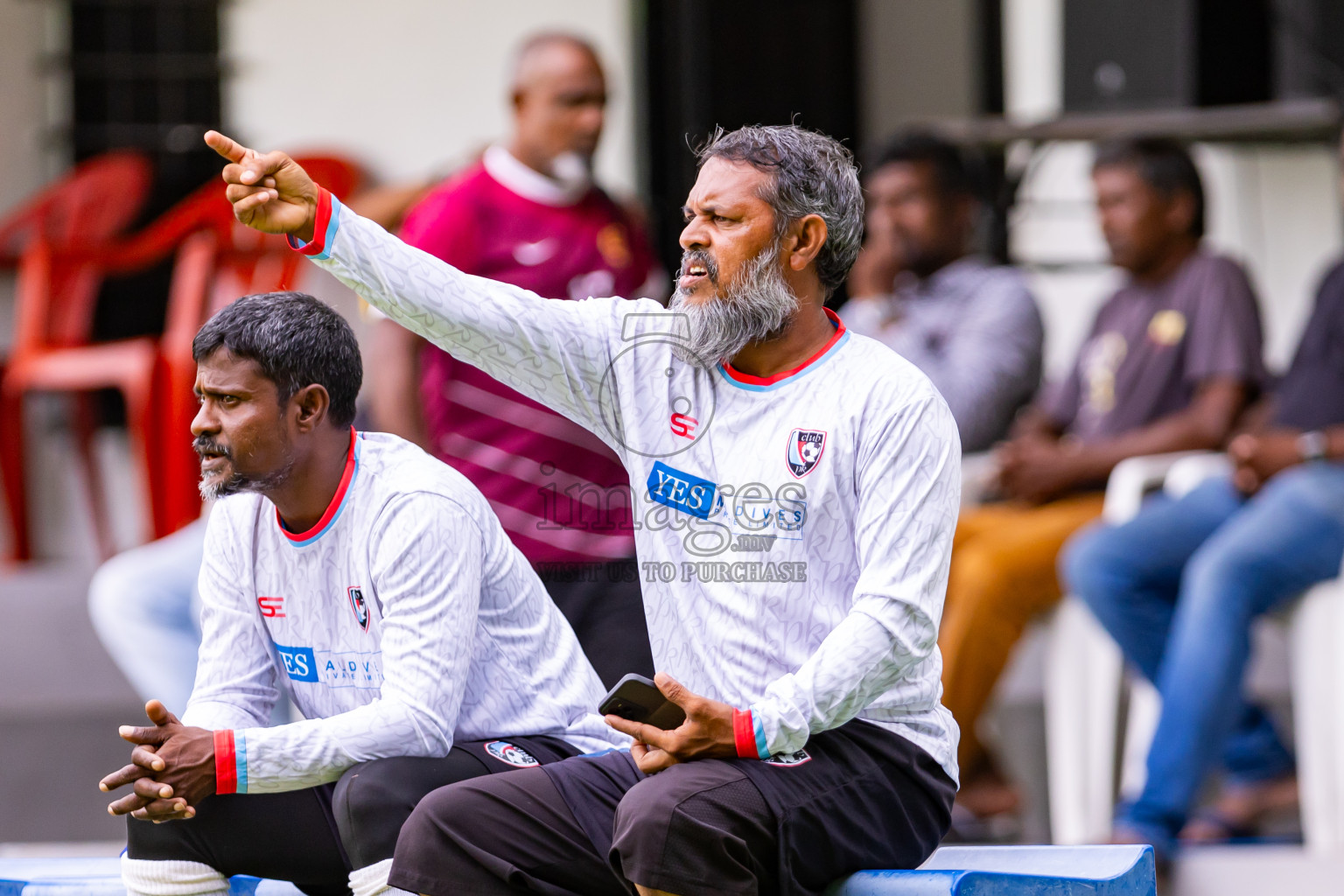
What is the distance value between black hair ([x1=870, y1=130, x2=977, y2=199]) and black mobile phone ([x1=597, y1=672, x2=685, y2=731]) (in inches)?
114

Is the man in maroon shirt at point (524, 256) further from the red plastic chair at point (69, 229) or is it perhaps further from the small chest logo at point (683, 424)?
the red plastic chair at point (69, 229)

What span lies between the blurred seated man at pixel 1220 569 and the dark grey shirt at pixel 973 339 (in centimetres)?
41

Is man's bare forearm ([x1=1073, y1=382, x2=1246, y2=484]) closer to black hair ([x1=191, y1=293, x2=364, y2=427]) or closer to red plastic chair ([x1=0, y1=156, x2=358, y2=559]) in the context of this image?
red plastic chair ([x1=0, y1=156, x2=358, y2=559])

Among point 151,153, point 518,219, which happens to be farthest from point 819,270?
point 151,153

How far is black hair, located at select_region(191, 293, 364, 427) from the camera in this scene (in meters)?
1.96

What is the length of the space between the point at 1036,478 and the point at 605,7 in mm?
3028

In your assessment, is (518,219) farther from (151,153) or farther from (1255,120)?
(151,153)

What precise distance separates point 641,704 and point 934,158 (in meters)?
2.97

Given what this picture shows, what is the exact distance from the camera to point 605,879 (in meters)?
2.03

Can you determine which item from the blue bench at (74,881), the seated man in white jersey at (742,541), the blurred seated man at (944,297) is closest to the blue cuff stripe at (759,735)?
the seated man in white jersey at (742,541)

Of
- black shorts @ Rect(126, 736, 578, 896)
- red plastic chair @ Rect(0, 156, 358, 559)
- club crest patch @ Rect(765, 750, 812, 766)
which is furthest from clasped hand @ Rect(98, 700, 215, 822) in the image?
red plastic chair @ Rect(0, 156, 358, 559)

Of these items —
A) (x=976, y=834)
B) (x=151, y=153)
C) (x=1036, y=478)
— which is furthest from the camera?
(x=151, y=153)

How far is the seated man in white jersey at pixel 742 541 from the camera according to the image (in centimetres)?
192

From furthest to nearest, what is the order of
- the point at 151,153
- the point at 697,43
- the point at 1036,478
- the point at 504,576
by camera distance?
the point at 151,153, the point at 697,43, the point at 1036,478, the point at 504,576
